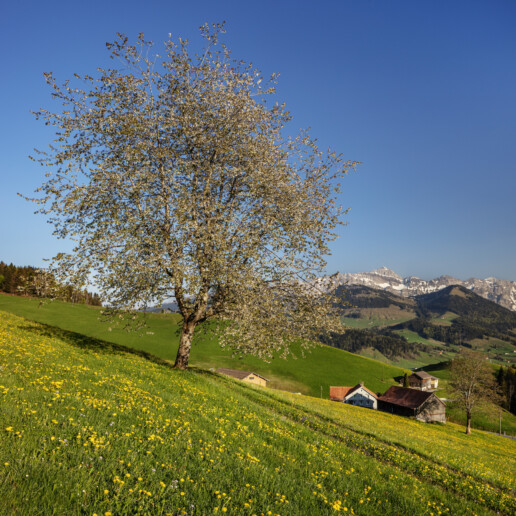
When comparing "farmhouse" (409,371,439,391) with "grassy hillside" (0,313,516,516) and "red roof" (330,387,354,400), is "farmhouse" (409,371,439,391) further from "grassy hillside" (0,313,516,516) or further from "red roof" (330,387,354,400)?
"grassy hillside" (0,313,516,516)

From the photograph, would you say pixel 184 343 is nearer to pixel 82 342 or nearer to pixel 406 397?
pixel 82 342

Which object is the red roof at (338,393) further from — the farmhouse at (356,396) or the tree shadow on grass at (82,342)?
the tree shadow on grass at (82,342)

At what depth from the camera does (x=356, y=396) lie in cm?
11394

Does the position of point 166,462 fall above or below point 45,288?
below

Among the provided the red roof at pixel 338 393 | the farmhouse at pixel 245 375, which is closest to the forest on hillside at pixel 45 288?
the farmhouse at pixel 245 375

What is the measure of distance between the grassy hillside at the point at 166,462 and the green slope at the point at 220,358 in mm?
93683

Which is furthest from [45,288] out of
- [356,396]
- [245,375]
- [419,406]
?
[356,396]

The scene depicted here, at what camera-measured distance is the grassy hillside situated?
19.4 feet

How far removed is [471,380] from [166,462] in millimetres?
89346

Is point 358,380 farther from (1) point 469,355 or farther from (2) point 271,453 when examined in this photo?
(2) point 271,453

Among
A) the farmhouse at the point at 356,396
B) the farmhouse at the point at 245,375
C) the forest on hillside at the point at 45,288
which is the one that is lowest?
the farmhouse at the point at 356,396

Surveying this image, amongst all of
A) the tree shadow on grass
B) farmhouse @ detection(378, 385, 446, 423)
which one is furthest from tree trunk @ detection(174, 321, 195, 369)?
farmhouse @ detection(378, 385, 446, 423)

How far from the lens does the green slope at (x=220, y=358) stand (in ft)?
366

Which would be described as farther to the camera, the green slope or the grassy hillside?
the green slope
